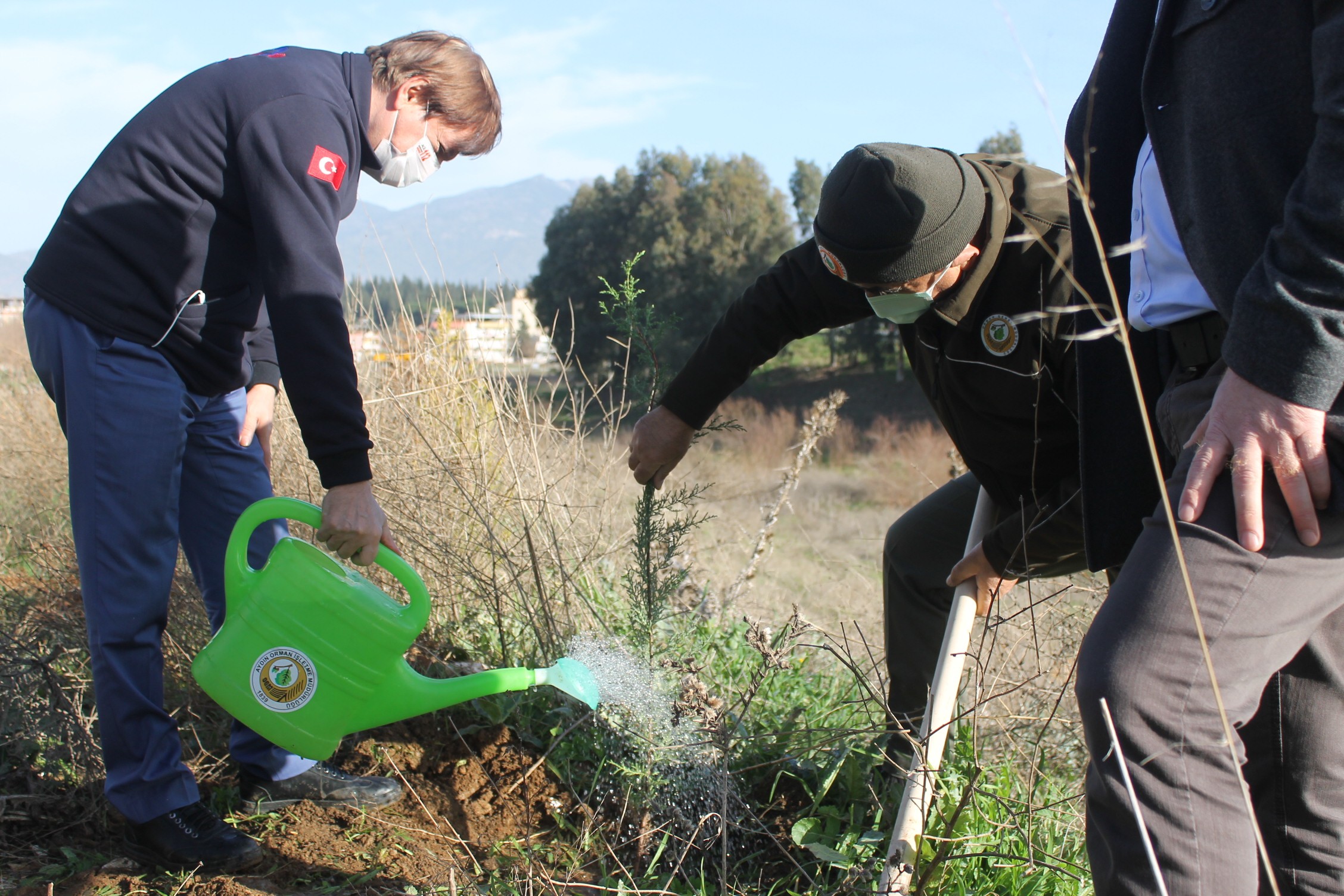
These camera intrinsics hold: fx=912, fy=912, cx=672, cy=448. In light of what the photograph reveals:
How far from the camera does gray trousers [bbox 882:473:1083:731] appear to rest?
239 centimetres

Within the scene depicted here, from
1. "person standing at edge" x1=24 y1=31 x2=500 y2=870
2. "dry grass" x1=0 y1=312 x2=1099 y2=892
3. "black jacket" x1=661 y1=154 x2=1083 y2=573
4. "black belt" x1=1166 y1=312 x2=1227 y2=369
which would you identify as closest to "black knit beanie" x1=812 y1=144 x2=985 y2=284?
"black jacket" x1=661 y1=154 x2=1083 y2=573

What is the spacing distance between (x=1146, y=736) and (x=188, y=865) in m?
1.96

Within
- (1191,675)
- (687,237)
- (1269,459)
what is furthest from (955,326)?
(687,237)

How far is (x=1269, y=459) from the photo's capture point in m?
1.12

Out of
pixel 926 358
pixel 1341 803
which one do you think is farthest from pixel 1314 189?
pixel 926 358

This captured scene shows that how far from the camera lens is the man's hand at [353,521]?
6.07 ft

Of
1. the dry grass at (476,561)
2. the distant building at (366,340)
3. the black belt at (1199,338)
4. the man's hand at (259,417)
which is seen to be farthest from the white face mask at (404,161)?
the distant building at (366,340)

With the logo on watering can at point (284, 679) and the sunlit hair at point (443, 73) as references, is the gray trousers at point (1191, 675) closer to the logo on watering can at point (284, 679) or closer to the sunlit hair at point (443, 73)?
the logo on watering can at point (284, 679)

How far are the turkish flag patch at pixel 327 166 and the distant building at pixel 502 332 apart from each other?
Result: 183cm

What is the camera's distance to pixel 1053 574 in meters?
2.30

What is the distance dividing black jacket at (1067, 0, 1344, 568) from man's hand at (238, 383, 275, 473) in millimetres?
1934

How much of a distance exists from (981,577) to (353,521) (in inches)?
52.5

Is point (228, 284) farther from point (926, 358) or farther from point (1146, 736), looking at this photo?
point (1146, 736)

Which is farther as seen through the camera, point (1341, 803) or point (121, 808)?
point (121, 808)
